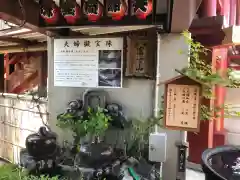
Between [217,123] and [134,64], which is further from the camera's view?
[217,123]

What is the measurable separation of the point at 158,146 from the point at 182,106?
1.39m

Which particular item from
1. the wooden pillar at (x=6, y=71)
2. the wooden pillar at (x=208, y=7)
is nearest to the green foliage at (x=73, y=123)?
the wooden pillar at (x=208, y=7)

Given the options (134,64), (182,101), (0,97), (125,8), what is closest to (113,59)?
(134,64)

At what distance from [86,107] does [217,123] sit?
426 centimetres

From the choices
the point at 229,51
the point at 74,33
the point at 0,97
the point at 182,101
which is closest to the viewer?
the point at 182,101

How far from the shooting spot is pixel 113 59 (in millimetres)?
4027

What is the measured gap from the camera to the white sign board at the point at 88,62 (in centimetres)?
401

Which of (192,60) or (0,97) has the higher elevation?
(192,60)

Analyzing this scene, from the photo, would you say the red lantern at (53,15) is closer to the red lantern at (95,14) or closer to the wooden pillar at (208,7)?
the red lantern at (95,14)

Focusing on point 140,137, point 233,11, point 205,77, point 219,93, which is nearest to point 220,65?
point 219,93

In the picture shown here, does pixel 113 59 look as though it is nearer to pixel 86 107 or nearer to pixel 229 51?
pixel 86 107

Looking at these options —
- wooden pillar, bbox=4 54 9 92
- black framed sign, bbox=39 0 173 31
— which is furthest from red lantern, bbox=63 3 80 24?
wooden pillar, bbox=4 54 9 92

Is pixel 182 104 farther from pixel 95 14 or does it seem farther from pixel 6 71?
pixel 6 71

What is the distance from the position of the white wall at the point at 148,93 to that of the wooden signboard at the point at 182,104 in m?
1.43
